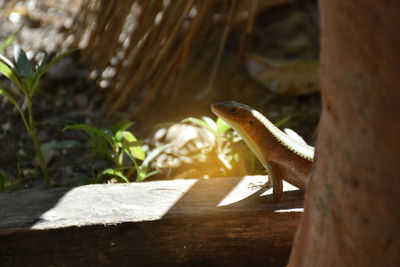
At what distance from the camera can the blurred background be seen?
3.02 metres

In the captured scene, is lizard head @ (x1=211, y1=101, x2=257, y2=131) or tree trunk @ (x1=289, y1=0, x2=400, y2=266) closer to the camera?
tree trunk @ (x1=289, y1=0, x2=400, y2=266)

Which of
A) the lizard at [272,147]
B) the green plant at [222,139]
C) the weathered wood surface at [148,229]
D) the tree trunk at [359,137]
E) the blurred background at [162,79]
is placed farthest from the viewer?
the blurred background at [162,79]

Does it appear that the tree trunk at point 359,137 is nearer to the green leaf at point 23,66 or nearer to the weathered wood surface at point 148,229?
the weathered wood surface at point 148,229

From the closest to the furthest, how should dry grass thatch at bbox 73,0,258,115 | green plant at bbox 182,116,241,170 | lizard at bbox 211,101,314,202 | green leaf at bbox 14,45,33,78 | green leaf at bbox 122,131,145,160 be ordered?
lizard at bbox 211,101,314,202 < green leaf at bbox 14,45,33,78 < green leaf at bbox 122,131,145,160 < green plant at bbox 182,116,241,170 < dry grass thatch at bbox 73,0,258,115

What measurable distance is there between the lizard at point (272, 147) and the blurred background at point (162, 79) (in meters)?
0.65

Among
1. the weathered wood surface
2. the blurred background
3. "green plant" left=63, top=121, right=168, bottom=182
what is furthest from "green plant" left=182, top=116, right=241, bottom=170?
the weathered wood surface

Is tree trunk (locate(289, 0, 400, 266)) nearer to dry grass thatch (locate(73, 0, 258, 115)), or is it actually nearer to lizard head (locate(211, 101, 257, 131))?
lizard head (locate(211, 101, 257, 131))

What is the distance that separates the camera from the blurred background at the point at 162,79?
3.02m

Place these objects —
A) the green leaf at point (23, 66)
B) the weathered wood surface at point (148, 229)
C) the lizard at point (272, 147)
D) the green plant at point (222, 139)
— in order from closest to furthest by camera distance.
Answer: the weathered wood surface at point (148, 229), the lizard at point (272, 147), the green leaf at point (23, 66), the green plant at point (222, 139)

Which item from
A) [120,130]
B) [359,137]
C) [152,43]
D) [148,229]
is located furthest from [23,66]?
[359,137]

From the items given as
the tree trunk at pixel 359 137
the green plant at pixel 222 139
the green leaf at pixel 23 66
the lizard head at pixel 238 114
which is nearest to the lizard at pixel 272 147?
the lizard head at pixel 238 114

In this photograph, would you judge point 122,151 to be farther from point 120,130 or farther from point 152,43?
point 152,43

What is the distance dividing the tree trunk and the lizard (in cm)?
70

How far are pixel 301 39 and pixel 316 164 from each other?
2883 mm
